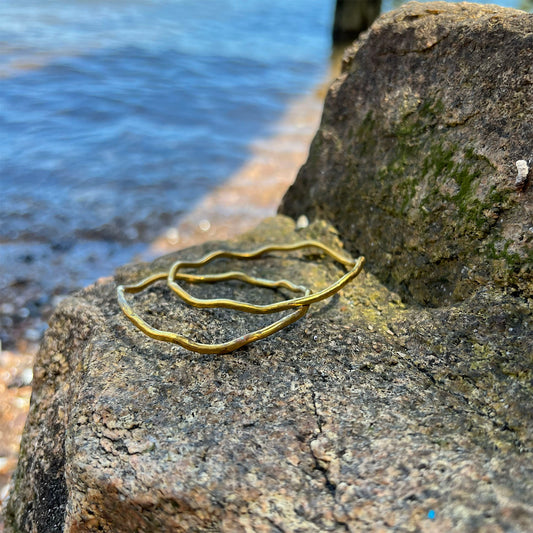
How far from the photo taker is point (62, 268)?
319cm

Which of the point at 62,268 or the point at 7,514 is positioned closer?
the point at 7,514

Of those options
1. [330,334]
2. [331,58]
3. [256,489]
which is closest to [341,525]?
[256,489]

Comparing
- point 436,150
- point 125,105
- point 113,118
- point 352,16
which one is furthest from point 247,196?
point 352,16

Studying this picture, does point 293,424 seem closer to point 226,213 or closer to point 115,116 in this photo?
point 226,213

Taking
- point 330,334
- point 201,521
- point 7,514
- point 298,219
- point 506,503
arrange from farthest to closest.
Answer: point 298,219 < point 7,514 < point 330,334 < point 201,521 < point 506,503

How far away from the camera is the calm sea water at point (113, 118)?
3424mm

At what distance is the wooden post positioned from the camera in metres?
8.41

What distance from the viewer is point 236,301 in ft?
5.19

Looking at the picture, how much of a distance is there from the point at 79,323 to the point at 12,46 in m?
6.58

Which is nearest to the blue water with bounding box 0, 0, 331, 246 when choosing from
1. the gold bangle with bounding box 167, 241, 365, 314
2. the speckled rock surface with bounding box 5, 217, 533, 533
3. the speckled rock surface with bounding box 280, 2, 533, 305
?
the gold bangle with bounding box 167, 241, 365, 314

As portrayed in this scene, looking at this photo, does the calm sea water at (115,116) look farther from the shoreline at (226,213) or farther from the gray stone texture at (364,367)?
the gray stone texture at (364,367)

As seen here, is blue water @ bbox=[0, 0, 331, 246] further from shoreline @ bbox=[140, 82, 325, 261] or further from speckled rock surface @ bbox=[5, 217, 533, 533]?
speckled rock surface @ bbox=[5, 217, 533, 533]

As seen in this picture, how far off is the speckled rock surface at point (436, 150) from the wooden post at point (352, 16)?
7.22 m

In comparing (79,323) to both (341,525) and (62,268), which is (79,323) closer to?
(341,525)
